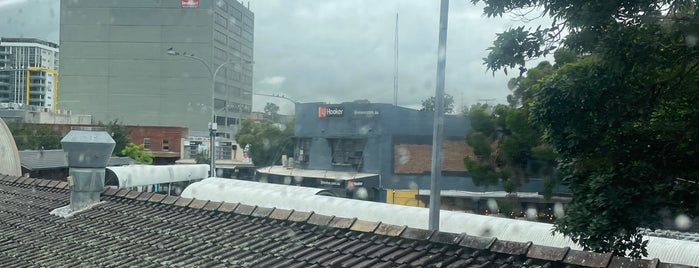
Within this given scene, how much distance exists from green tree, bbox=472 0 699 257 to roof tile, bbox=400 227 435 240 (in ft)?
3.70

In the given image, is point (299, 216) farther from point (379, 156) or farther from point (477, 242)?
point (379, 156)

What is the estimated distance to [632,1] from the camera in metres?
5.31

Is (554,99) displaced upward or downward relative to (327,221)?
upward

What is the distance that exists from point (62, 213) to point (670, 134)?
749 centimetres

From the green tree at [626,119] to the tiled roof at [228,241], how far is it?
0.74 m

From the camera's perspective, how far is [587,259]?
448 centimetres

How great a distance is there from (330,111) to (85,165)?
27.1m

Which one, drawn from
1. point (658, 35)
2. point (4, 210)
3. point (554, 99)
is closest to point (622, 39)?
point (658, 35)

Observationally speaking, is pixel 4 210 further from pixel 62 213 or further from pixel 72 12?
pixel 72 12

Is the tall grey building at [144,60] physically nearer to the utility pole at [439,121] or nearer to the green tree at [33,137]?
the green tree at [33,137]

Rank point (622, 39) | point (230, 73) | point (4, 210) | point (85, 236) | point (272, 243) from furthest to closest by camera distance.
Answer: point (230, 73)
point (4, 210)
point (85, 236)
point (272, 243)
point (622, 39)

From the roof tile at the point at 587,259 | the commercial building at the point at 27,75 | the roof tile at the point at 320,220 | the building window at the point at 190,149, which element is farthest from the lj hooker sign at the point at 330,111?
the commercial building at the point at 27,75

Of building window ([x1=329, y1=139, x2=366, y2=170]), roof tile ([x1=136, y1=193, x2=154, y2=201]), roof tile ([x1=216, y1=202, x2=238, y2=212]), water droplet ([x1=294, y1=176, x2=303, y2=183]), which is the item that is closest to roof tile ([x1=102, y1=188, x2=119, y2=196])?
roof tile ([x1=136, y1=193, x2=154, y2=201])

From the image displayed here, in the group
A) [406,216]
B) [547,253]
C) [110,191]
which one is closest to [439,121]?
[406,216]
